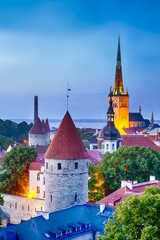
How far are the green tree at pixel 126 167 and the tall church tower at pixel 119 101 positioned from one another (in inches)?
3708

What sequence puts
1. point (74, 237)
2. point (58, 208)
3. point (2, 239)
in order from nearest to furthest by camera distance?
point (2, 239)
point (74, 237)
point (58, 208)

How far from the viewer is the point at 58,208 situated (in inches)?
1273

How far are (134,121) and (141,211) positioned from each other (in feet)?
453

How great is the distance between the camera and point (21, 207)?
4009cm

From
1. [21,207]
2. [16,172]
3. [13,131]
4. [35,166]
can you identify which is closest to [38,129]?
[16,172]

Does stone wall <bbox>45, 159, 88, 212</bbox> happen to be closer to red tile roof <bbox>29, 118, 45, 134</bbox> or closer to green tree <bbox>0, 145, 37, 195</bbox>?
green tree <bbox>0, 145, 37, 195</bbox>

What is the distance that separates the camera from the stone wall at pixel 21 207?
38.9 m

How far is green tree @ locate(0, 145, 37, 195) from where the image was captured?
153 ft

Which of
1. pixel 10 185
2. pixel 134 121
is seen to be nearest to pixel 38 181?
pixel 10 185

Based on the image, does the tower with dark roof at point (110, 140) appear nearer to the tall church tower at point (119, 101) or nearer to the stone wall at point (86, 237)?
the stone wall at point (86, 237)

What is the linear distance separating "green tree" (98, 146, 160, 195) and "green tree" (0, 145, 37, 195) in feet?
27.9

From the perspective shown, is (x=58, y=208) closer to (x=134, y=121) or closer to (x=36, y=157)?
(x=36, y=157)

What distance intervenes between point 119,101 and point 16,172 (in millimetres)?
103766

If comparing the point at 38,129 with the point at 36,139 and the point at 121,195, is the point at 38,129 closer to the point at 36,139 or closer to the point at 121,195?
Answer: the point at 36,139
